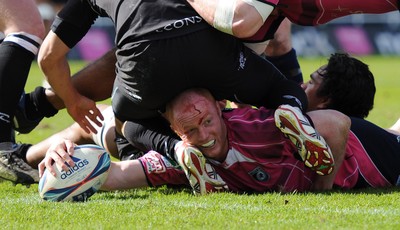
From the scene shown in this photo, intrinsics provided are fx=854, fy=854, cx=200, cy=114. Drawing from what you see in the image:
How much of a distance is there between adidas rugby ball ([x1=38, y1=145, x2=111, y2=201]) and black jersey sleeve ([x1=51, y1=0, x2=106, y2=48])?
969mm

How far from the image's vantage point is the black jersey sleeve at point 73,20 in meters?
5.93

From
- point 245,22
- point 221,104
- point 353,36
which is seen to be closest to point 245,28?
point 245,22

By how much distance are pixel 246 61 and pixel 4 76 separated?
179 cm

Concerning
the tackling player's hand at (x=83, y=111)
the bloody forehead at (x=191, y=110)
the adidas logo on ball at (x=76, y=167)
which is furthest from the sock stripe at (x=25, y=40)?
the bloody forehead at (x=191, y=110)

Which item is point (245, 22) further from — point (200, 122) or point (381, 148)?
point (381, 148)

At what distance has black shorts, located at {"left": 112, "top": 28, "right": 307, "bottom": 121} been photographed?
5336mm

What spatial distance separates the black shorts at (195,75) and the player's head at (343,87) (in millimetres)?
518

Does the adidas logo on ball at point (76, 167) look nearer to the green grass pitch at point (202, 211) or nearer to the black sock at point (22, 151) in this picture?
the green grass pitch at point (202, 211)

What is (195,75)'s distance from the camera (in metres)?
5.41

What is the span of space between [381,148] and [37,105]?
9.15 feet

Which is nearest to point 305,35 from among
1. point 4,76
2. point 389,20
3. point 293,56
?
point 389,20

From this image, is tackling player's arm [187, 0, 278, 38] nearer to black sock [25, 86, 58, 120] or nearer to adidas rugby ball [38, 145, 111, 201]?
adidas rugby ball [38, 145, 111, 201]

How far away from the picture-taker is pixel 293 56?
778 cm

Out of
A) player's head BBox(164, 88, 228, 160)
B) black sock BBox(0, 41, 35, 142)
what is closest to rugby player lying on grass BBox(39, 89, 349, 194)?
player's head BBox(164, 88, 228, 160)
